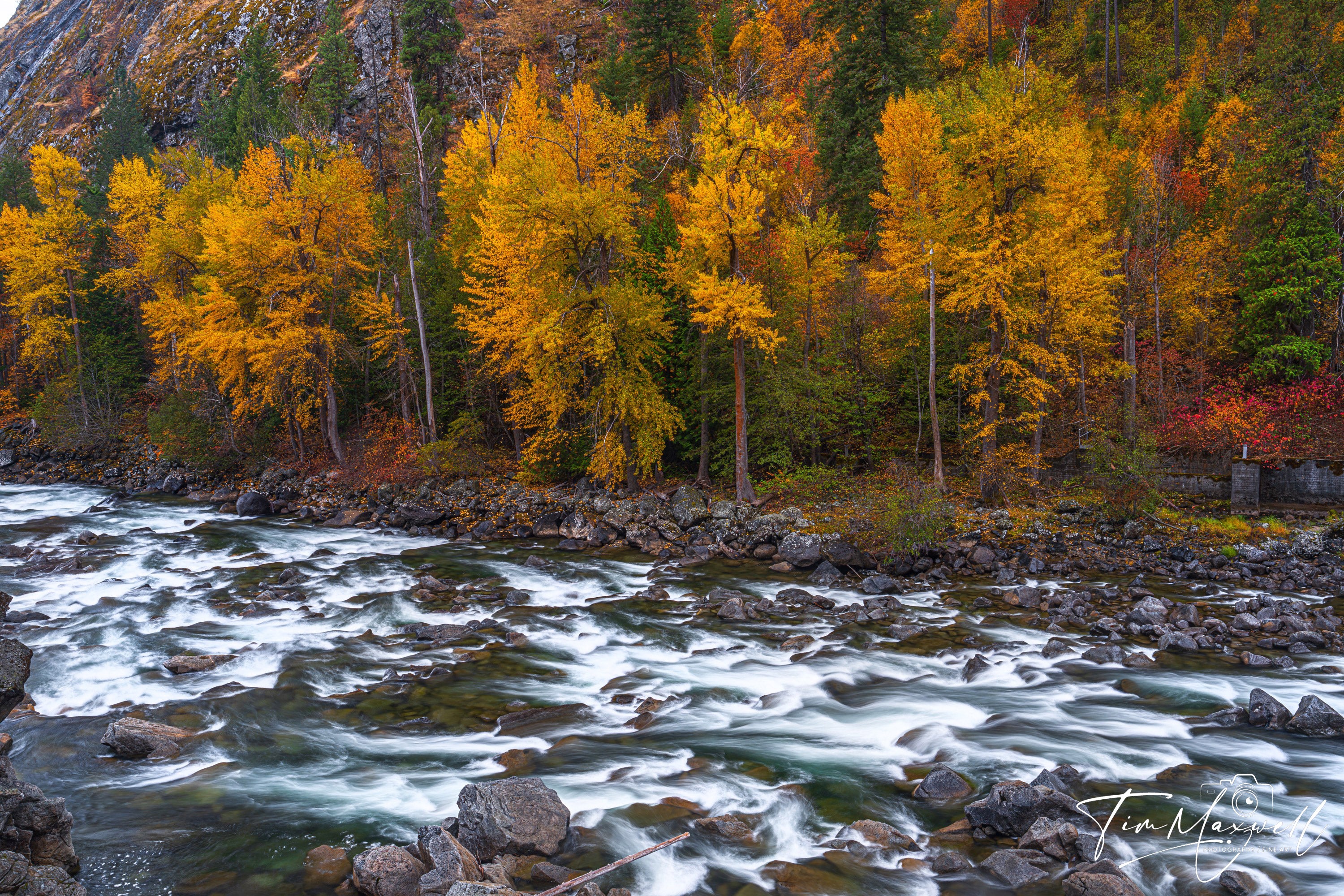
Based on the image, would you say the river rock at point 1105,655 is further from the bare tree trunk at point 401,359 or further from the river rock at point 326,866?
the bare tree trunk at point 401,359

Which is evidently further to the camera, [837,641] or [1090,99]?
[1090,99]

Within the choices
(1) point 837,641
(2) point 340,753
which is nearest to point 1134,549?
(1) point 837,641

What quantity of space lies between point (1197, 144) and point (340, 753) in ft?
141

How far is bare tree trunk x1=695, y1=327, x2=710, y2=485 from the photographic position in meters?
23.8

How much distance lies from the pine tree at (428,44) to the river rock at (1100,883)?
1873 inches

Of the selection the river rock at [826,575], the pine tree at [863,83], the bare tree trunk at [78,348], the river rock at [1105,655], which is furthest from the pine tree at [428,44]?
the river rock at [1105,655]

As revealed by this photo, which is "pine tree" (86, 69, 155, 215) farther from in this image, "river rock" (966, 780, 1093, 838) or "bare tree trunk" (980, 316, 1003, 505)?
"river rock" (966, 780, 1093, 838)

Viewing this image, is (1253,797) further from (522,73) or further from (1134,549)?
(522,73)

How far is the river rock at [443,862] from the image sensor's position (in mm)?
6184

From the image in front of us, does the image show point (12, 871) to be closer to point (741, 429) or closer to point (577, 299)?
point (577, 299)

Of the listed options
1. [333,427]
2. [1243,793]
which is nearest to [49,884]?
[1243,793]

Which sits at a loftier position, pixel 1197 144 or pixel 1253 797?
pixel 1197 144

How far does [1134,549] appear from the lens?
61.0 feet

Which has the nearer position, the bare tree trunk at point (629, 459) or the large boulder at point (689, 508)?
the large boulder at point (689, 508)
